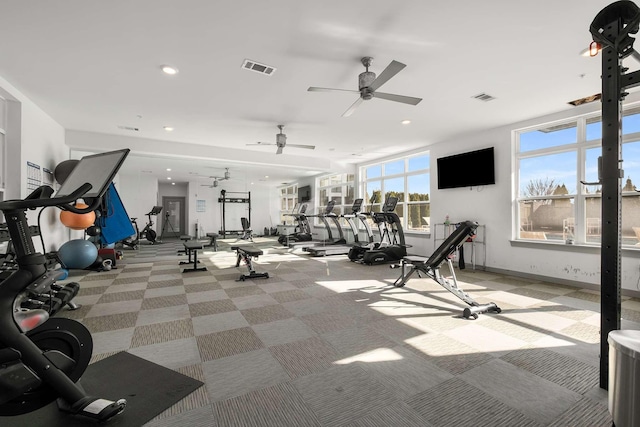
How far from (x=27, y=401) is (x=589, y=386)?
10.9 ft

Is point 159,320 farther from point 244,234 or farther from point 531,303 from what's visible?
point 244,234

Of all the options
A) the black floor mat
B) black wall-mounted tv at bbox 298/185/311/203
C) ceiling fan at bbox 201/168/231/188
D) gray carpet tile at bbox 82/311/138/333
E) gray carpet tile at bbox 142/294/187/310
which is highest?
ceiling fan at bbox 201/168/231/188

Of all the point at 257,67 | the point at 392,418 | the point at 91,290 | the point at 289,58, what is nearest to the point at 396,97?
the point at 289,58

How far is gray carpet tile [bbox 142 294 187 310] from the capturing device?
3.65 meters

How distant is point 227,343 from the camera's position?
2613 millimetres

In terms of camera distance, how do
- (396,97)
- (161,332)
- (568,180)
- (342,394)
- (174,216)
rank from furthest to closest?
(174,216), (568,180), (396,97), (161,332), (342,394)

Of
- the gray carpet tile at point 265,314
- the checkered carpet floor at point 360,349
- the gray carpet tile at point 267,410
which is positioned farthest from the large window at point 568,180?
the gray carpet tile at point 267,410

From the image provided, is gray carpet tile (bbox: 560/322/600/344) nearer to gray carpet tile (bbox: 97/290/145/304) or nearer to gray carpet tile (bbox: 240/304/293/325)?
gray carpet tile (bbox: 240/304/293/325)

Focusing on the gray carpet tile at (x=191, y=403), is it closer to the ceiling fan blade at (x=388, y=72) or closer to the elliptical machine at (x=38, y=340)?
the elliptical machine at (x=38, y=340)

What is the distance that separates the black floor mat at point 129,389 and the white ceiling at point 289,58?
2.97 meters

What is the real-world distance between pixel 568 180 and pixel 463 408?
16.5ft

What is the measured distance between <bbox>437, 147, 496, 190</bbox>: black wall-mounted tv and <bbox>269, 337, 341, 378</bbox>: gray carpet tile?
517 centimetres

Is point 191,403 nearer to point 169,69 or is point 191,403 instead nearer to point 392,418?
point 392,418

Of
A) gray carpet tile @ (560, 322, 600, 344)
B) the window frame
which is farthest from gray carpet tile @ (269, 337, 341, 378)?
the window frame
